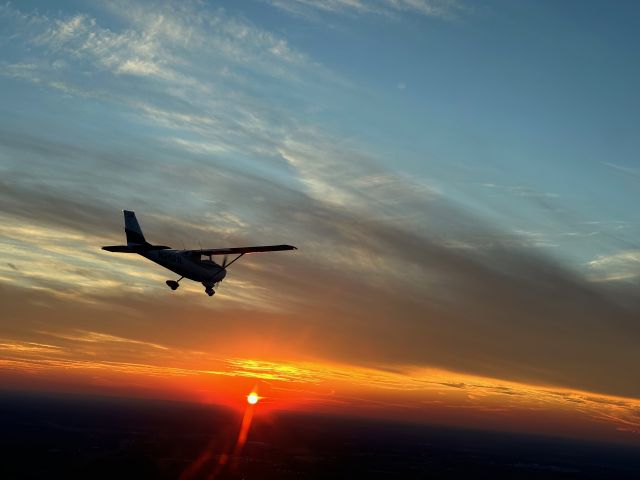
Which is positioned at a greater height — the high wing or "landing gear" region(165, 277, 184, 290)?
the high wing

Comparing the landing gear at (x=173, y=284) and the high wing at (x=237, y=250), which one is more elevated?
the high wing at (x=237, y=250)

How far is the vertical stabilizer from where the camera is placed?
2965 inches

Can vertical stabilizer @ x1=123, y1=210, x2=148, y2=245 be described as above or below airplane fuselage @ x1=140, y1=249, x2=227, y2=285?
above

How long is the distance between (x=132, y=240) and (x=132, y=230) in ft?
5.16

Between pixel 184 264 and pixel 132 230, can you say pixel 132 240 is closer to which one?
pixel 132 230

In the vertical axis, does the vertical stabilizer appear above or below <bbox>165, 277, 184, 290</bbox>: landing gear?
above

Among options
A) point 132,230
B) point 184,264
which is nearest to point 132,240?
point 132,230

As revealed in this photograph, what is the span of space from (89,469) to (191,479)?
39248 millimetres

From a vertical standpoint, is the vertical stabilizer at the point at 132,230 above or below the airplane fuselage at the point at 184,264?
above

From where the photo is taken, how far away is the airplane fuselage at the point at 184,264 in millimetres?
73688

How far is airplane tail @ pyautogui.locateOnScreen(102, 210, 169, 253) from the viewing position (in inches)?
2837

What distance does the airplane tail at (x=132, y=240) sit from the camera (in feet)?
236

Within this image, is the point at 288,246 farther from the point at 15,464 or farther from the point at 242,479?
the point at 15,464

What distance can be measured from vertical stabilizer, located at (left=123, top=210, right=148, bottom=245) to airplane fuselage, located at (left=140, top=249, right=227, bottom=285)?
9.58 ft
